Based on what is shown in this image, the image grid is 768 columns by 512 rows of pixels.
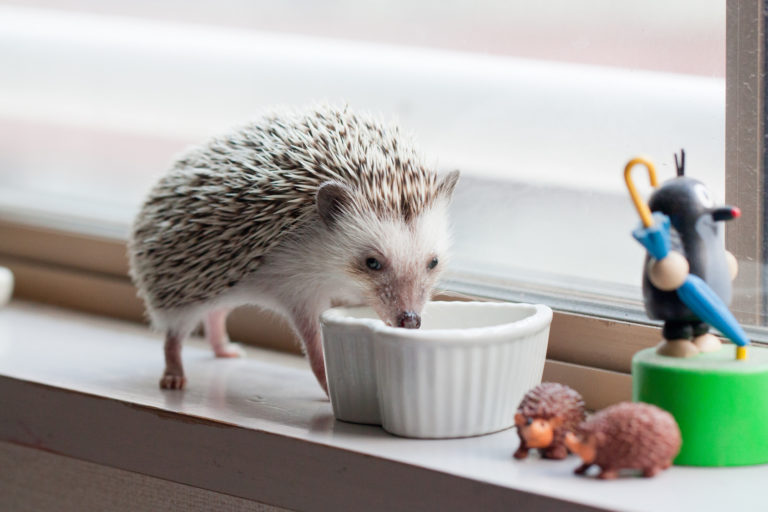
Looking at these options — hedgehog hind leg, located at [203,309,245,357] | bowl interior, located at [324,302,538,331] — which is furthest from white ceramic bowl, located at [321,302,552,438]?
hedgehog hind leg, located at [203,309,245,357]

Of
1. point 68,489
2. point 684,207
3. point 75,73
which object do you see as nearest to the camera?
point 684,207

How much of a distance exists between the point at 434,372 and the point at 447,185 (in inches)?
11.6

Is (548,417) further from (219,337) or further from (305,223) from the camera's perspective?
(219,337)

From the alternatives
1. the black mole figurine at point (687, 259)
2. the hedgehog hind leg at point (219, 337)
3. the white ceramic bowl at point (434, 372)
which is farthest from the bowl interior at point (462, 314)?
the hedgehog hind leg at point (219, 337)

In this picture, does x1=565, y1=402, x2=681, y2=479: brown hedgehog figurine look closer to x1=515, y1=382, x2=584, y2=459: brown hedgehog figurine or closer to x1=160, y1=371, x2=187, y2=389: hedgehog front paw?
x1=515, y1=382, x2=584, y2=459: brown hedgehog figurine

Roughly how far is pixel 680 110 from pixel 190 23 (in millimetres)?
1002

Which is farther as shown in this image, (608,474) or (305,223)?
(305,223)

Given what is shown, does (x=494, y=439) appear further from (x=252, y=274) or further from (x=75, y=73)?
(x=75, y=73)

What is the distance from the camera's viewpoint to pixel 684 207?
1.01 metres

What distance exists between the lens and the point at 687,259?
3.37 ft

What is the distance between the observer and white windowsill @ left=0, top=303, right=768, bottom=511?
1.01 metres

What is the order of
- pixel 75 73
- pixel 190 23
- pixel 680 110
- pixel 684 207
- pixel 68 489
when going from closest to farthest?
1. pixel 684 207
2. pixel 680 110
3. pixel 68 489
4. pixel 190 23
5. pixel 75 73

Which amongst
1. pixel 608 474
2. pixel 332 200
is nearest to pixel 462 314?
pixel 332 200

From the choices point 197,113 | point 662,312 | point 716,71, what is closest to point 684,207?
point 662,312
